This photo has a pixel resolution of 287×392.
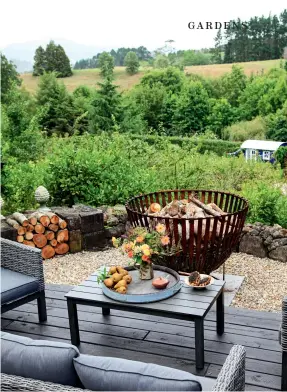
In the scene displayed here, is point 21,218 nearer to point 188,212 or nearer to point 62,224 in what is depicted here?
point 62,224

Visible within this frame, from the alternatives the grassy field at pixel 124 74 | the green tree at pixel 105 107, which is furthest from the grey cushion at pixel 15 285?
the grassy field at pixel 124 74

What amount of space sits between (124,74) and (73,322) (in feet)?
130

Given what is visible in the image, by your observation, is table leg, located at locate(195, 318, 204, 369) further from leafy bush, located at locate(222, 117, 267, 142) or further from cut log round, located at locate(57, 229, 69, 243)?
leafy bush, located at locate(222, 117, 267, 142)

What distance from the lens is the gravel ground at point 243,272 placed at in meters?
4.00

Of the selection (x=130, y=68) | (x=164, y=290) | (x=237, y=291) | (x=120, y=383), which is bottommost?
(x=237, y=291)

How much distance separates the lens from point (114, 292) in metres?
2.88

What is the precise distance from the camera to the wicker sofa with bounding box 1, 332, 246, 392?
1627 millimetres

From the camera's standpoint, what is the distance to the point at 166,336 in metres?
3.18

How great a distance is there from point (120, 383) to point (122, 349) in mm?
1428

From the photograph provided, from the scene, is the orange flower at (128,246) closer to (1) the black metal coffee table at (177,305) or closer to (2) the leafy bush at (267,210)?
(1) the black metal coffee table at (177,305)

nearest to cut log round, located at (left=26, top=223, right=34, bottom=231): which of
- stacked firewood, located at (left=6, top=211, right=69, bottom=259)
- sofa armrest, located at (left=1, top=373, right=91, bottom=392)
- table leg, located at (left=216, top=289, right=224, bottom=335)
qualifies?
stacked firewood, located at (left=6, top=211, right=69, bottom=259)

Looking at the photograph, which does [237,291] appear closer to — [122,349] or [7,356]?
[122,349]

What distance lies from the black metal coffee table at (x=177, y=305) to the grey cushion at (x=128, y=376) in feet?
3.43

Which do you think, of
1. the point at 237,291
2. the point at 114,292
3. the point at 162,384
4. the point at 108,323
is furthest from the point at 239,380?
the point at 237,291
